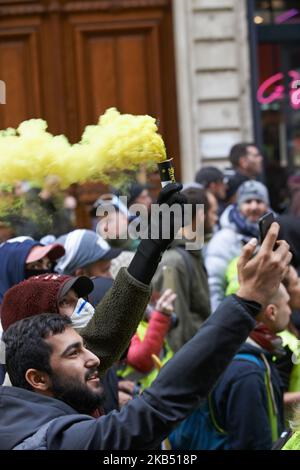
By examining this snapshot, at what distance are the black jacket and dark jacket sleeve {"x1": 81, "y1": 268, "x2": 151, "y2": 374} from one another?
62 centimetres

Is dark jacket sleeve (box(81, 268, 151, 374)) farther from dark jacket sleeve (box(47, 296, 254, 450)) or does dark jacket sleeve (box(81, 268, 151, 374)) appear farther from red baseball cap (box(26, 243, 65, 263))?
red baseball cap (box(26, 243, 65, 263))

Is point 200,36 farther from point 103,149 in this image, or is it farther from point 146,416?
point 146,416

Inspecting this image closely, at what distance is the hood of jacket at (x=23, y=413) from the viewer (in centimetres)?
236

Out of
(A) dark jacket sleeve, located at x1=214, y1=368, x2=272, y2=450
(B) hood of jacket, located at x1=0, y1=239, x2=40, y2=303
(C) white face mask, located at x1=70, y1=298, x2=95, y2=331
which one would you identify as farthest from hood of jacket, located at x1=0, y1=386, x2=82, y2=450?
(A) dark jacket sleeve, located at x1=214, y1=368, x2=272, y2=450

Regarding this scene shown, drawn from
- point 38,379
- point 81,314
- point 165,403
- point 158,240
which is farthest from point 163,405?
point 81,314

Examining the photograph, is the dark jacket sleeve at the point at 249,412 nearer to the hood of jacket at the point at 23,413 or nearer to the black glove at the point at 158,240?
the black glove at the point at 158,240

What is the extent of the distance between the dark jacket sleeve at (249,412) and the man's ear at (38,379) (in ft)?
5.75

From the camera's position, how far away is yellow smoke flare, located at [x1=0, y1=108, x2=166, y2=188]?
9.34ft

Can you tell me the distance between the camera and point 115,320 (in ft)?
10.2

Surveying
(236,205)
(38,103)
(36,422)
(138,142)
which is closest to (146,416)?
(36,422)

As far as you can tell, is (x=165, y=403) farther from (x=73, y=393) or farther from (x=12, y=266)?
(x=12, y=266)

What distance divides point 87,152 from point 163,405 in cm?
92

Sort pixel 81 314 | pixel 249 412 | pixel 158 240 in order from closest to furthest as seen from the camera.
Result: pixel 158 240 → pixel 81 314 → pixel 249 412

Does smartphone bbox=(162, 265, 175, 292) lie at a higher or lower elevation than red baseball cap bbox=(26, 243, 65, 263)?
lower
